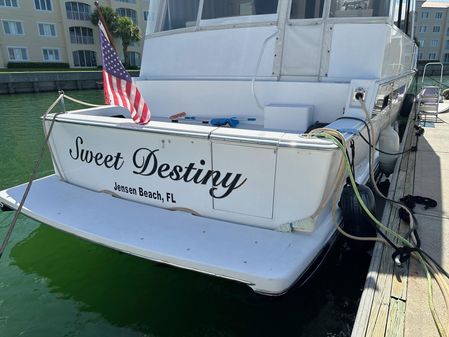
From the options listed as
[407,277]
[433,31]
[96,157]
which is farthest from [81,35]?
[433,31]

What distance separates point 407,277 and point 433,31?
64746 mm

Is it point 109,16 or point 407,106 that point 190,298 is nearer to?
point 407,106

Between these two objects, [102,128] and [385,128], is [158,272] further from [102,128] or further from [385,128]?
[385,128]

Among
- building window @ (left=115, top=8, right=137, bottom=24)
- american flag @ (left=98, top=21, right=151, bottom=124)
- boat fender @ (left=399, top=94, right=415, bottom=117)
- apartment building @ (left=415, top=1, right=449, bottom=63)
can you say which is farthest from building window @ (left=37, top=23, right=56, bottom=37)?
apartment building @ (left=415, top=1, right=449, bottom=63)

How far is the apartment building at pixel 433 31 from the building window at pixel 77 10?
45127 mm

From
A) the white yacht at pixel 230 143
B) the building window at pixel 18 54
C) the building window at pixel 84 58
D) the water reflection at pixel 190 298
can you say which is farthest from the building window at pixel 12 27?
the water reflection at pixel 190 298

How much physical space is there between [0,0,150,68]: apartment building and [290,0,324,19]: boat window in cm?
3435

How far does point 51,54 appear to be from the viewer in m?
34.4

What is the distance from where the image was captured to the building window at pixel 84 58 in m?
36.4

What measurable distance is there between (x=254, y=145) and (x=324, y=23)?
1.96 metres

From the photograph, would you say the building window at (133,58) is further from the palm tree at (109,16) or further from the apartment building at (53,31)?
the palm tree at (109,16)

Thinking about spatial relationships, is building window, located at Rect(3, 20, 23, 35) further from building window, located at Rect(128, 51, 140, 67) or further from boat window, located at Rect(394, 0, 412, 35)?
boat window, located at Rect(394, 0, 412, 35)

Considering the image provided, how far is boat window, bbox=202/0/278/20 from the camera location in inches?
152

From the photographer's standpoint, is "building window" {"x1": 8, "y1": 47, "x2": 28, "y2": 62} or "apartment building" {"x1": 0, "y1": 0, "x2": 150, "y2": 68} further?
"building window" {"x1": 8, "y1": 47, "x2": 28, "y2": 62}
